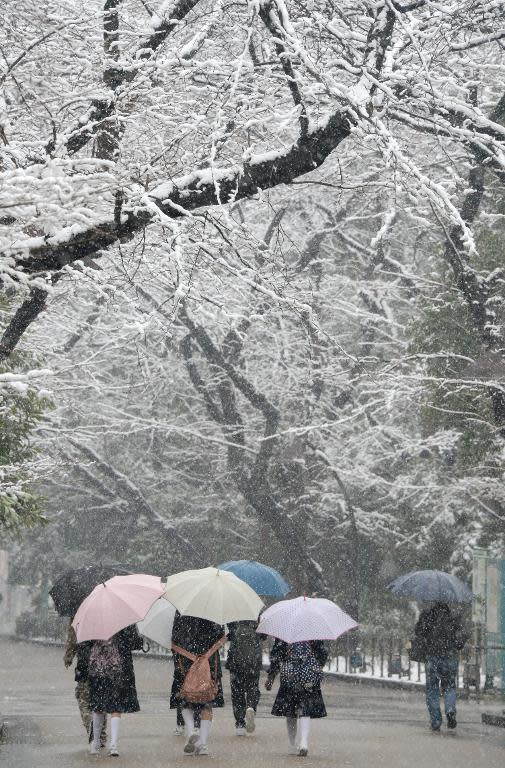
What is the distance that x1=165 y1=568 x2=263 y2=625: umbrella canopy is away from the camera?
41.1 feet

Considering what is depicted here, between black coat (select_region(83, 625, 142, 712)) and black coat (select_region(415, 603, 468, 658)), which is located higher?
black coat (select_region(415, 603, 468, 658))

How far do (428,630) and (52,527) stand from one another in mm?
26135

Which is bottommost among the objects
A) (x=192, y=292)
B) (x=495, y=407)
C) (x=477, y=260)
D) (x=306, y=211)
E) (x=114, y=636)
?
(x=114, y=636)

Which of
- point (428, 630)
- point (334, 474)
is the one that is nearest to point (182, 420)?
point (334, 474)

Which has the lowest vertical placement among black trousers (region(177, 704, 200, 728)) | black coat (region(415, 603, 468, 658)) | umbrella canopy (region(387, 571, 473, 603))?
black trousers (region(177, 704, 200, 728))

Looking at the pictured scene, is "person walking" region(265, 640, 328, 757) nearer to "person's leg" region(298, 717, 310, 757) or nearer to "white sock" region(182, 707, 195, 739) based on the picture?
"person's leg" region(298, 717, 310, 757)

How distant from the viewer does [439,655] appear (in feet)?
53.3

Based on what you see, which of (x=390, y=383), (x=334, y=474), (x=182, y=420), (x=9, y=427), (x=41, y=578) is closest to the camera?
(x=9, y=427)

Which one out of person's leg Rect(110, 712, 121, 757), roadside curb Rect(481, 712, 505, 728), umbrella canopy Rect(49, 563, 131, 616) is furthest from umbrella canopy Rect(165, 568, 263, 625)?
roadside curb Rect(481, 712, 505, 728)

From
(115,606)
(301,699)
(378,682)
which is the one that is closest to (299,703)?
(301,699)

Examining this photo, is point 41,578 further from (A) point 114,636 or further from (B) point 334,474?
(A) point 114,636

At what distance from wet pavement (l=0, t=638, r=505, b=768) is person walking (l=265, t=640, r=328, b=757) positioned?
415 mm

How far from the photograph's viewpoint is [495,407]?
2055cm

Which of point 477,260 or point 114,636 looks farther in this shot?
point 477,260
